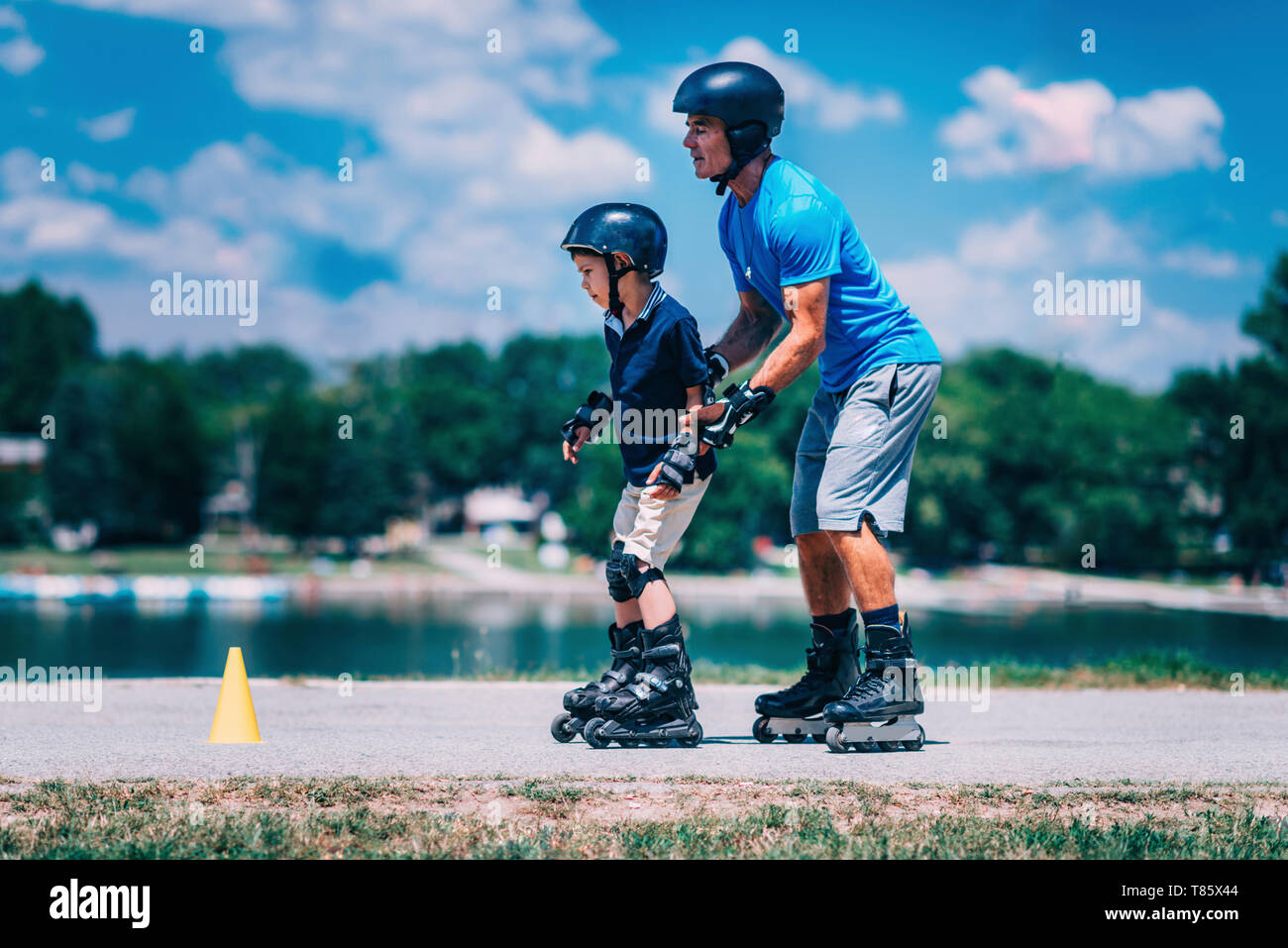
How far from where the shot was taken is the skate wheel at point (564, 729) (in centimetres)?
523

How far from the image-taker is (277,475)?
73.9m

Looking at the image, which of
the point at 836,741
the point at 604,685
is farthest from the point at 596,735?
the point at 836,741

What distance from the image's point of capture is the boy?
5.09 metres

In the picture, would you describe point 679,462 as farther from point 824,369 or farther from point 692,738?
point 692,738

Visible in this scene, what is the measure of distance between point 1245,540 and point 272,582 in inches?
1579

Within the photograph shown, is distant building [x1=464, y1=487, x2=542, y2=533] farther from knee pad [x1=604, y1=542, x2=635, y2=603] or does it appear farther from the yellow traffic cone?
knee pad [x1=604, y1=542, x2=635, y2=603]

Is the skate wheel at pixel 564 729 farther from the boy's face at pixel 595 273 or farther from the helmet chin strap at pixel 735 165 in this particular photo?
the helmet chin strap at pixel 735 165

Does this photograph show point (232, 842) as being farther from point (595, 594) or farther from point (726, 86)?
point (595, 594)

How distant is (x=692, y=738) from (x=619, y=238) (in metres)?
1.99

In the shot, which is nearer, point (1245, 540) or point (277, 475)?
point (1245, 540)

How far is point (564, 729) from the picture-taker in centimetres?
524
